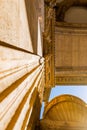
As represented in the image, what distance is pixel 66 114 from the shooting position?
4637 mm

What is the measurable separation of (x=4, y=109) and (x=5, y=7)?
0.62m

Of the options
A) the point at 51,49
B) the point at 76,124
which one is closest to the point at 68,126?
the point at 76,124

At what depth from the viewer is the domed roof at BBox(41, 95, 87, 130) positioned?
4086 mm

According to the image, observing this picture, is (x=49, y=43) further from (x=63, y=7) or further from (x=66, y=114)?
(x=66, y=114)

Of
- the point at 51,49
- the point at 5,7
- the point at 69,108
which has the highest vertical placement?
the point at 5,7

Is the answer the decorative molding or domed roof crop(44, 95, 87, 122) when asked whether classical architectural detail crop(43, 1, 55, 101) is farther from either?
domed roof crop(44, 95, 87, 122)

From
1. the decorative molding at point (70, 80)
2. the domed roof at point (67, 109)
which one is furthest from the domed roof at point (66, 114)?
the decorative molding at point (70, 80)

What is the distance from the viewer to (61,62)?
764 cm

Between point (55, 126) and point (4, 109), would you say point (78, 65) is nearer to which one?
point (55, 126)

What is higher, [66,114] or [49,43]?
[49,43]

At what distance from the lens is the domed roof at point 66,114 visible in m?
4.09

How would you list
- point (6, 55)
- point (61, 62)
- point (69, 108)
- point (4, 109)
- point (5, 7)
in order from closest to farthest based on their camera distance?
1. point (4, 109)
2. point (6, 55)
3. point (5, 7)
4. point (69, 108)
5. point (61, 62)

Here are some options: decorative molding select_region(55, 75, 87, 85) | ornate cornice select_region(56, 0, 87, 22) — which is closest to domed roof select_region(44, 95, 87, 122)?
decorative molding select_region(55, 75, 87, 85)

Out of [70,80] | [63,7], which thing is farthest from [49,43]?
[63,7]
